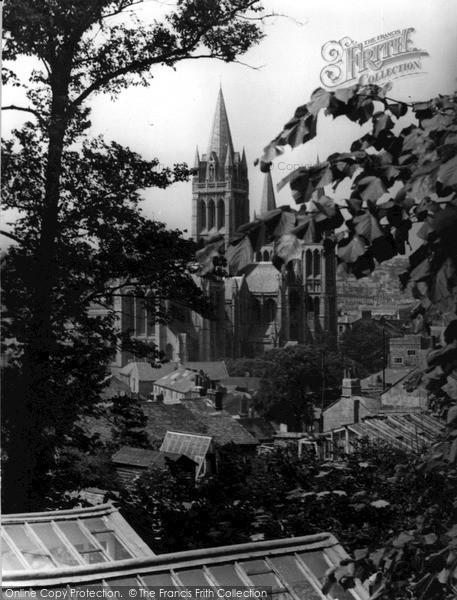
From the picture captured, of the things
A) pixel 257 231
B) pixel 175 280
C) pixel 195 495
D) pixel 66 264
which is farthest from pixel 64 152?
pixel 257 231

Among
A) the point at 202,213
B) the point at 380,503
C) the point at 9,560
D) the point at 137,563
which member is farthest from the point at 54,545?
the point at 202,213

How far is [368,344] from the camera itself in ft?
11.1

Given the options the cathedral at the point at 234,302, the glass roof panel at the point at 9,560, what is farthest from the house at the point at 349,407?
the glass roof panel at the point at 9,560

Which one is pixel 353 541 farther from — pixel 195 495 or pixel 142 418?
pixel 142 418

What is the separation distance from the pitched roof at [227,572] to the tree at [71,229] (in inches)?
41.2

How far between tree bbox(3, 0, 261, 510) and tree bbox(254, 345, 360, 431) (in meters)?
0.53

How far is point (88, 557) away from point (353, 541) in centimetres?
108

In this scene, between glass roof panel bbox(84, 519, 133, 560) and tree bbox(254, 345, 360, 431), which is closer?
glass roof panel bbox(84, 519, 133, 560)

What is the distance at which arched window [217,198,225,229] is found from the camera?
9.98 ft

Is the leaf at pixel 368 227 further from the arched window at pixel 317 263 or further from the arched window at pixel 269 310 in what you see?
the arched window at pixel 269 310

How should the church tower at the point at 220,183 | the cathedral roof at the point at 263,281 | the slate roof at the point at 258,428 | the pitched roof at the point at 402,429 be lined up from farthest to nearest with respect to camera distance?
the slate roof at the point at 258,428, the pitched roof at the point at 402,429, the church tower at the point at 220,183, the cathedral roof at the point at 263,281

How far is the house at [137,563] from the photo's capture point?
2.57 metres

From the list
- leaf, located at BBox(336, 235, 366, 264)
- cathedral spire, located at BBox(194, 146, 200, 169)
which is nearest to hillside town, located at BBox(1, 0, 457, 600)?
cathedral spire, located at BBox(194, 146, 200, 169)

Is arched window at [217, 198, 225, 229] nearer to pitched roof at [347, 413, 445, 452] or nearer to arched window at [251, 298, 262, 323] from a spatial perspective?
arched window at [251, 298, 262, 323]
